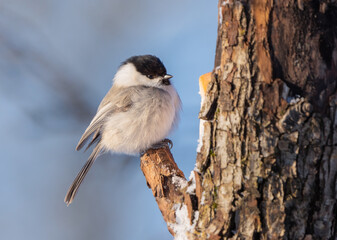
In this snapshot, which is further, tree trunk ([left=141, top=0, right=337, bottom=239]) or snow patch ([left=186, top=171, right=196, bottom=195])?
snow patch ([left=186, top=171, right=196, bottom=195])

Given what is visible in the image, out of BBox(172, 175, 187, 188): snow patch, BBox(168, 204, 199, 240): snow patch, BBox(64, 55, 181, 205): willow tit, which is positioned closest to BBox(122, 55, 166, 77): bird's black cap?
BBox(64, 55, 181, 205): willow tit

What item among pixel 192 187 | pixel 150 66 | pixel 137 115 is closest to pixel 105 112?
pixel 137 115

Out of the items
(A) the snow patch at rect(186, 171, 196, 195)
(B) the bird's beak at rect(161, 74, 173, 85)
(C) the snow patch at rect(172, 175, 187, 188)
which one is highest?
(B) the bird's beak at rect(161, 74, 173, 85)

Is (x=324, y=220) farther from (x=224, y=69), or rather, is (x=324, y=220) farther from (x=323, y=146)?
(x=224, y=69)

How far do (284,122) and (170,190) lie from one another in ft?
1.99

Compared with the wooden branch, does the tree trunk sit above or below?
above

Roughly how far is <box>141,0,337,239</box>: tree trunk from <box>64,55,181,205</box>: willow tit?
1.10 meters

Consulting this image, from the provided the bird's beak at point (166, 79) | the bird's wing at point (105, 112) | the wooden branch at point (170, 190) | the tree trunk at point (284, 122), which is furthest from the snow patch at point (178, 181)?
the bird's beak at point (166, 79)

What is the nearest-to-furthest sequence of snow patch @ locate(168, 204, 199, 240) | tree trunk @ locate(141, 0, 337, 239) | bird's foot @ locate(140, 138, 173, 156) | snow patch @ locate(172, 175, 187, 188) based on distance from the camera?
tree trunk @ locate(141, 0, 337, 239) → snow patch @ locate(168, 204, 199, 240) → snow patch @ locate(172, 175, 187, 188) → bird's foot @ locate(140, 138, 173, 156)

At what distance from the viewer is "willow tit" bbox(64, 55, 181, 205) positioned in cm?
213

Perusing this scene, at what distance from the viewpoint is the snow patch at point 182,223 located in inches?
46.1

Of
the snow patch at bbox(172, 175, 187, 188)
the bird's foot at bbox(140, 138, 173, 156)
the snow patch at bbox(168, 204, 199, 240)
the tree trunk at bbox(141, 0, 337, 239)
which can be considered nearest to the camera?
the tree trunk at bbox(141, 0, 337, 239)

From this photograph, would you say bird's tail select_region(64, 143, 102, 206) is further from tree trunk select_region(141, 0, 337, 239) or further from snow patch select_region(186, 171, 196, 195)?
tree trunk select_region(141, 0, 337, 239)

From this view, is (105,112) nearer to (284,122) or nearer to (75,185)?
(75,185)
